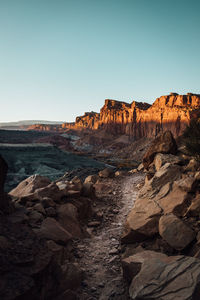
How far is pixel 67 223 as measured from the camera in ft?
23.5

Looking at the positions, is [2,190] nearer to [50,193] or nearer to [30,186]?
[50,193]

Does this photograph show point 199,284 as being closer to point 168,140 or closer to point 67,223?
point 67,223

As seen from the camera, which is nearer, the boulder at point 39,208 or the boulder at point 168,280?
the boulder at point 168,280

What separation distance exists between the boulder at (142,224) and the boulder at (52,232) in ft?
6.33

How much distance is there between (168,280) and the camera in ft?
11.1

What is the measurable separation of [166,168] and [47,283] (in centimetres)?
757

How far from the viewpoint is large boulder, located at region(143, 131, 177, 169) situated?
16.7 meters

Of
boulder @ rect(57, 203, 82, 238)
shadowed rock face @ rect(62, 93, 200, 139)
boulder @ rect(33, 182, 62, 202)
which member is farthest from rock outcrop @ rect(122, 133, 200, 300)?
shadowed rock face @ rect(62, 93, 200, 139)

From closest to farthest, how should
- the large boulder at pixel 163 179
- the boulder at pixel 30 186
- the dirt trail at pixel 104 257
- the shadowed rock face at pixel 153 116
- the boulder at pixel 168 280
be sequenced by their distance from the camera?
1. the boulder at pixel 168 280
2. the dirt trail at pixel 104 257
3. the large boulder at pixel 163 179
4. the boulder at pixel 30 186
5. the shadowed rock face at pixel 153 116

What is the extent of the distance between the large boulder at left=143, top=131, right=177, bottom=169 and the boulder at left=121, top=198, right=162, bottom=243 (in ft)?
35.5

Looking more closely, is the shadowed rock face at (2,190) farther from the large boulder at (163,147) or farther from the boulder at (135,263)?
the large boulder at (163,147)

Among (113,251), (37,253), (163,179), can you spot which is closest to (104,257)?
(113,251)

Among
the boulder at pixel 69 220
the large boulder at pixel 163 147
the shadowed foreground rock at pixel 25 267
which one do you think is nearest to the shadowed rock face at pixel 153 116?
the large boulder at pixel 163 147

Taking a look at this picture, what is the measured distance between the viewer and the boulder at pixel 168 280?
3.10 m
